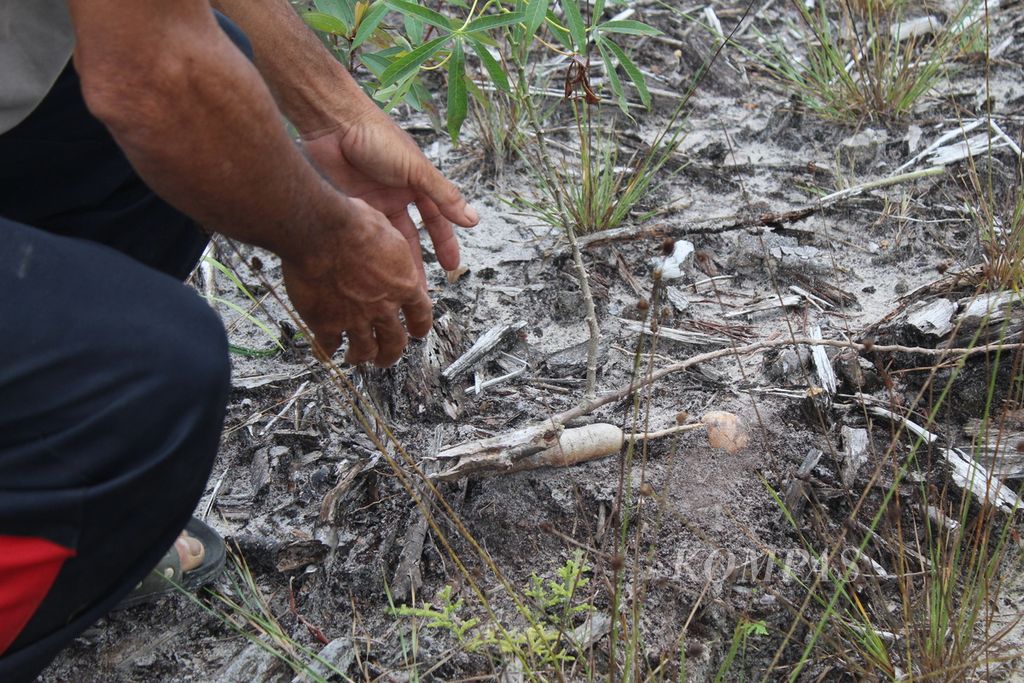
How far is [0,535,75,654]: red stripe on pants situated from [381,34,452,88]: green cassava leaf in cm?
124

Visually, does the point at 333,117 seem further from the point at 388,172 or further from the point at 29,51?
the point at 29,51

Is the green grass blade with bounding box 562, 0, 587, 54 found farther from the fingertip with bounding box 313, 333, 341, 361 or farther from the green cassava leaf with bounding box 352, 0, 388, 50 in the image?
the fingertip with bounding box 313, 333, 341, 361

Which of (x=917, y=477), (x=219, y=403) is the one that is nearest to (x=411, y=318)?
(x=219, y=403)

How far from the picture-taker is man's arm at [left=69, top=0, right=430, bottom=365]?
3.92 ft

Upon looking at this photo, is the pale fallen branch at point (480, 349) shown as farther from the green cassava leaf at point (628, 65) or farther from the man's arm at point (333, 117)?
the green cassava leaf at point (628, 65)

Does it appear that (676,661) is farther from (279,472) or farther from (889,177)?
(889,177)

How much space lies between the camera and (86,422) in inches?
51.1

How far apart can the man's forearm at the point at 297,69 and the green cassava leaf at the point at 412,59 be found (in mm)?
157

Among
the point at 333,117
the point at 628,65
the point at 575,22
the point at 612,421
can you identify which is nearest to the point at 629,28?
the point at 628,65

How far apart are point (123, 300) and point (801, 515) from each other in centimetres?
142

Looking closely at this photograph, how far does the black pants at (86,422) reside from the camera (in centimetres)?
127

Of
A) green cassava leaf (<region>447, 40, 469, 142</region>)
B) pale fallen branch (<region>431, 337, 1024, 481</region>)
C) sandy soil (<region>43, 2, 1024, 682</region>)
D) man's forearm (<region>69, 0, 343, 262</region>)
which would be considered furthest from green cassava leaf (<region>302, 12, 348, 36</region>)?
pale fallen branch (<region>431, 337, 1024, 481</region>)

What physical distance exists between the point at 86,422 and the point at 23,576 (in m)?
0.23

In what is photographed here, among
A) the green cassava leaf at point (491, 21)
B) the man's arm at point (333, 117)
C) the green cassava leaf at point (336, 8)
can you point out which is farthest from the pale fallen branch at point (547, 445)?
the green cassava leaf at point (336, 8)
